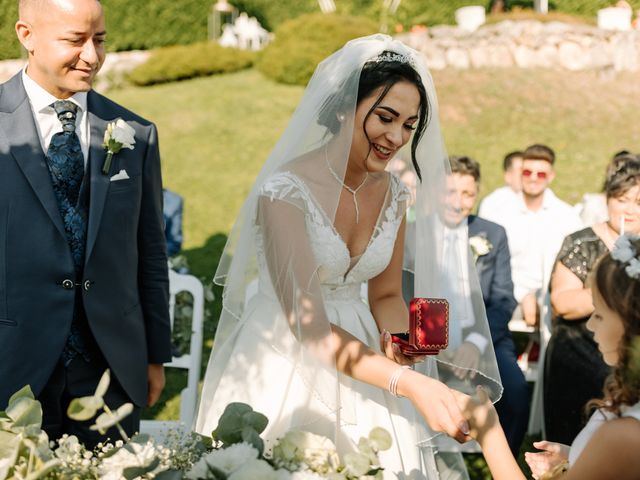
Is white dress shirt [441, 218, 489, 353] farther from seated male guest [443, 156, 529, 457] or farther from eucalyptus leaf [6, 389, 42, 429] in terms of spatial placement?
eucalyptus leaf [6, 389, 42, 429]

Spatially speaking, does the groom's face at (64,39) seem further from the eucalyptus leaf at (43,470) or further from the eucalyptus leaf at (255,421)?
the eucalyptus leaf at (43,470)

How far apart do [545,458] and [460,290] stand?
100cm

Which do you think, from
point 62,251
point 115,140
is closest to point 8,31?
point 115,140

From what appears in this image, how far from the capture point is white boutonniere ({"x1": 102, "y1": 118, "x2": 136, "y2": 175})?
2.88 m

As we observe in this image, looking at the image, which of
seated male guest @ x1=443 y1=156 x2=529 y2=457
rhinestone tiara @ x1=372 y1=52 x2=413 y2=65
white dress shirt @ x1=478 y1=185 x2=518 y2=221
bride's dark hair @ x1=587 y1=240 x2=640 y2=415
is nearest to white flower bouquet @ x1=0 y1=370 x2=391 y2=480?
bride's dark hair @ x1=587 y1=240 x2=640 y2=415

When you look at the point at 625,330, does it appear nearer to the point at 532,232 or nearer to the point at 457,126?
the point at 532,232

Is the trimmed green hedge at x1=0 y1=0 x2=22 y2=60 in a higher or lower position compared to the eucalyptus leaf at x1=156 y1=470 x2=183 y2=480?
higher

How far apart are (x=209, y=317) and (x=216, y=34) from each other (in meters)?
18.0

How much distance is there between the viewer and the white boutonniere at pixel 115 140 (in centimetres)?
288

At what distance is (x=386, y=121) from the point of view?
9.10 ft

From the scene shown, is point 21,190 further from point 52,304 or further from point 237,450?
point 237,450

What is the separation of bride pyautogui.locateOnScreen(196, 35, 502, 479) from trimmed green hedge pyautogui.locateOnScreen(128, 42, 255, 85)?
55.2 feet

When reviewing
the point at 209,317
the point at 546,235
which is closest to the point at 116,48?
the point at 209,317

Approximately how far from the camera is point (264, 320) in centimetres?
297
